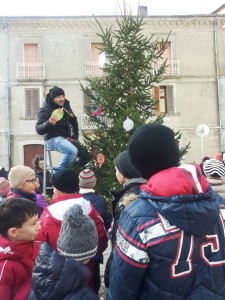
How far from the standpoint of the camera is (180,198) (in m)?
1.84

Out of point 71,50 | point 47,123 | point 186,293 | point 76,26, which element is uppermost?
point 76,26

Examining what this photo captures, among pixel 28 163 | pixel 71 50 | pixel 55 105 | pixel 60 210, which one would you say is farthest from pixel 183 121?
pixel 60 210

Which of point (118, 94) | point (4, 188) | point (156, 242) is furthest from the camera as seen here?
point (118, 94)

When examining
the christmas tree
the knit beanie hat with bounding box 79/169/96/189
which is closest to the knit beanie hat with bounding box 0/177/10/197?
the christmas tree

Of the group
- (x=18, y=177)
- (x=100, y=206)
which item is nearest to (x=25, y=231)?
(x=18, y=177)

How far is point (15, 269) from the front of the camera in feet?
8.80

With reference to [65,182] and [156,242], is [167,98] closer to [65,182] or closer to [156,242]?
[65,182]

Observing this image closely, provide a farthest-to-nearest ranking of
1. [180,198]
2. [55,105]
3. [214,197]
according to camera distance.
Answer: [55,105] < [214,197] < [180,198]

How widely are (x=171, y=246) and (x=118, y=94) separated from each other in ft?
15.9

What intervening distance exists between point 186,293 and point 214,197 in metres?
0.49

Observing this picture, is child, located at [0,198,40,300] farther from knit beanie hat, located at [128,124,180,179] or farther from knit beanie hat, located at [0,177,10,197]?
knit beanie hat, located at [0,177,10,197]

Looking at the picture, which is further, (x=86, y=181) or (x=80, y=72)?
(x=80, y=72)

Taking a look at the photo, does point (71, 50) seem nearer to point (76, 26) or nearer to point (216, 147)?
point (76, 26)

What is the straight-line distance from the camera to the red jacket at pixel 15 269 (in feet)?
8.62
